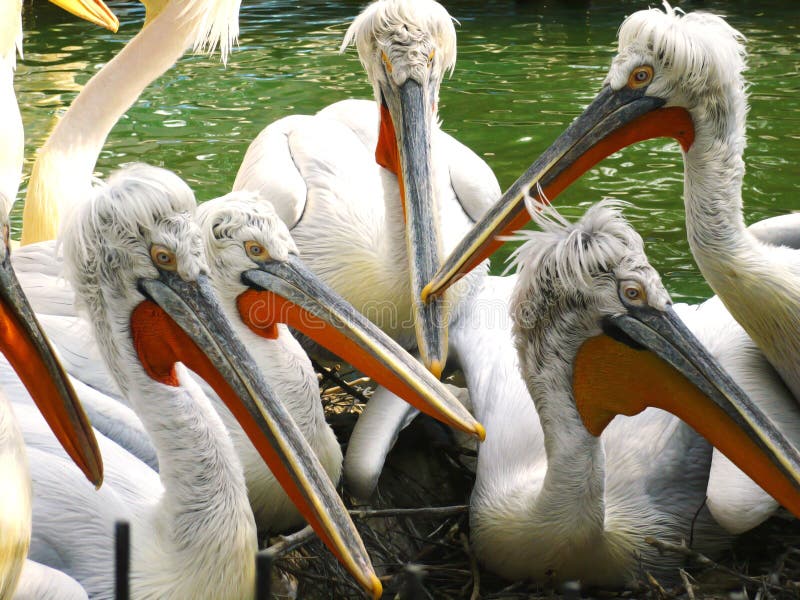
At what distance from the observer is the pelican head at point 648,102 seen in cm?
270

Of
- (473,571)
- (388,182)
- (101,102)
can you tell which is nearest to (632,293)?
(473,571)

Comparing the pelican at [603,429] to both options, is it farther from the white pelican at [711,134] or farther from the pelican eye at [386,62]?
the pelican eye at [386,62]

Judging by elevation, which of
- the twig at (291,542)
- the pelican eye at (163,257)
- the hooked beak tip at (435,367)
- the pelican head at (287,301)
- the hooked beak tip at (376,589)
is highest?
the pelican eye at (163,257)

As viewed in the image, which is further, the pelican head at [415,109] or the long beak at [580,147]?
the pelican head at [415,109]

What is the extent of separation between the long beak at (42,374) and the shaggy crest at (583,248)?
932mm

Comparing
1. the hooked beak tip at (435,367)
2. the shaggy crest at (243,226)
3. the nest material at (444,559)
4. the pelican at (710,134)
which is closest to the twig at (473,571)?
the nest material at (444,559)

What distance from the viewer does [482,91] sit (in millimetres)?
7379

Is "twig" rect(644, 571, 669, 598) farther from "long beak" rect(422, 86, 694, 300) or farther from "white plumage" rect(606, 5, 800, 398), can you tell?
"long beak" rect(422, 86, 694, 300)

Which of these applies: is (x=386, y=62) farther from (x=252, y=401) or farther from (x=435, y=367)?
(x=252, y=401)

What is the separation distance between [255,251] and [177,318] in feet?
1.24

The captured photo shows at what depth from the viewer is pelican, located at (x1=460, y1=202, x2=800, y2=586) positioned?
2385mm

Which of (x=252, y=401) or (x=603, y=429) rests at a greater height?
(x=252, y=401)

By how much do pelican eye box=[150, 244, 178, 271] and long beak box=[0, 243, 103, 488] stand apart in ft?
1.00

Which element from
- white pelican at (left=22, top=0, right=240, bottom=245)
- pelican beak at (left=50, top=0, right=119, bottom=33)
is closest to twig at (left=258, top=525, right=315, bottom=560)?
white pelican at (left=22, top=0, right=240, bottom=245)
